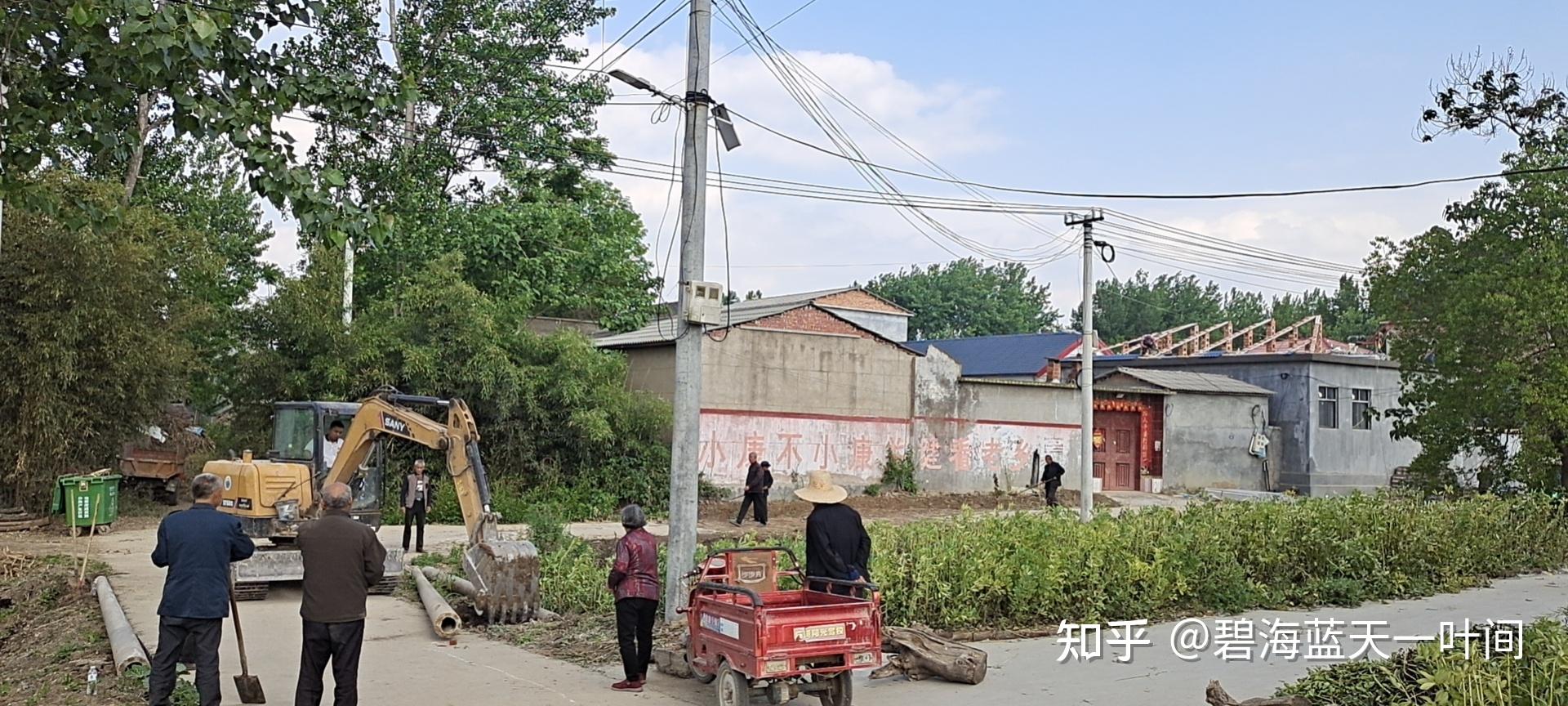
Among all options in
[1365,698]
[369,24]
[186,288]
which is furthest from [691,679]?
[369,24]

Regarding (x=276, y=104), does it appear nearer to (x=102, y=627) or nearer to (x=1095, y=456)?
(x=102, y=627)

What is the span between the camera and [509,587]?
494 inches

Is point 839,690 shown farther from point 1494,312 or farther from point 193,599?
point 1494,312

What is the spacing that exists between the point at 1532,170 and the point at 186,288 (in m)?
25.3

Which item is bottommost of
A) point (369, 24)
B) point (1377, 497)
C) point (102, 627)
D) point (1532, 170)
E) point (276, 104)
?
point (102, 627)

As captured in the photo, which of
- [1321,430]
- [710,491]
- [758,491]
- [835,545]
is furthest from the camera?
[1321,430]

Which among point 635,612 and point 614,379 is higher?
point 614,379

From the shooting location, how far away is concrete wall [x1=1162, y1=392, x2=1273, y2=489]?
36.8 m

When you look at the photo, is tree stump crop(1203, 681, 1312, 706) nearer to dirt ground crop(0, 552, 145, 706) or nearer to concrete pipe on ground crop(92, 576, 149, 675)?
dirt ground crop(0, 552, 145, 706)

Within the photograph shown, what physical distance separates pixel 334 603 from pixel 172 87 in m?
3.43

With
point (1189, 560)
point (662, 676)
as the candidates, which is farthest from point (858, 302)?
point (662, 676)

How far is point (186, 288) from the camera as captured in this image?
1023 inches

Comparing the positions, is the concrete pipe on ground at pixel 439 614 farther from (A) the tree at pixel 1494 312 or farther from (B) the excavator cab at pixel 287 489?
(A) the tree at pixel 1494 312

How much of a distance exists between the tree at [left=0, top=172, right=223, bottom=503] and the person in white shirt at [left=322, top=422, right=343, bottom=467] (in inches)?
327
